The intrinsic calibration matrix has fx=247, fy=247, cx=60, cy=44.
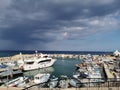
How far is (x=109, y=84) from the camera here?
30.3 m

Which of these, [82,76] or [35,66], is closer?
[82,76]

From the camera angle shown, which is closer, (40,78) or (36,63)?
(40,78)

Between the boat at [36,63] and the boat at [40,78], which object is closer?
the boat at [40,78]

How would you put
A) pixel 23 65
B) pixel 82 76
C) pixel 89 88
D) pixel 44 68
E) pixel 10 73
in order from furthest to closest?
1. pixel 44 68
2. pixel 23 65
3. pixel 10 73
4. pixel 82 76
5. pixel 89 88

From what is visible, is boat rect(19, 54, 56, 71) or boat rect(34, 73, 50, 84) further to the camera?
boat rect(19, 54, 56, 71)

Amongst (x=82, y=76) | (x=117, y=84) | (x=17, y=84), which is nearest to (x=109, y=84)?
(x=117, y=84)

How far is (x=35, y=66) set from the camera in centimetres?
7588

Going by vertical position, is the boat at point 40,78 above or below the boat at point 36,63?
below

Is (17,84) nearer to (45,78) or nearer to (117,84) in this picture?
(45,78)

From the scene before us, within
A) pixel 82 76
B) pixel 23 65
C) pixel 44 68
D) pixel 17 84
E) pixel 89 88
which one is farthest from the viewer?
pixel 44 68

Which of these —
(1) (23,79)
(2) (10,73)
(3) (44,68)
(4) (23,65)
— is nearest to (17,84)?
(1) (23,79)

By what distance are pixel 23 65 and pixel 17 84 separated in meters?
28.8

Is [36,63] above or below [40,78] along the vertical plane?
above

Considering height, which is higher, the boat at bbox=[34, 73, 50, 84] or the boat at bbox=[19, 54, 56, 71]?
the boat at bbox=[19, 54, 56, 71]
